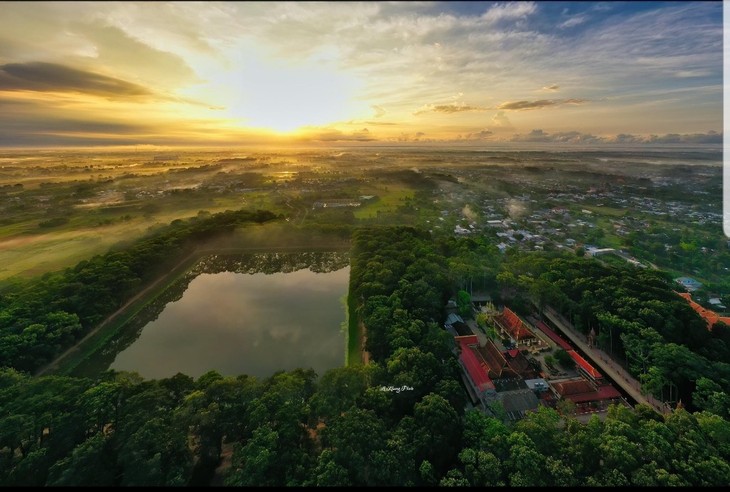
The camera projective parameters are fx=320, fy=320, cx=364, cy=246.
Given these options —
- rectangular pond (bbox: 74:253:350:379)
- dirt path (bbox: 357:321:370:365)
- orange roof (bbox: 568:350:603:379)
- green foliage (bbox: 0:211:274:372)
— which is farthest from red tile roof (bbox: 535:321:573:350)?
green foliage (bbox: 0:211:274:372)

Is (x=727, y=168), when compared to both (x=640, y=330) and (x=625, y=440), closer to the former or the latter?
(x=640, y=330)

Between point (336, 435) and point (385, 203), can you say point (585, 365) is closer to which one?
point (336, 435)

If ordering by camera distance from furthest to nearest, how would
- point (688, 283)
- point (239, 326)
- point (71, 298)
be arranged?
point (688, 283), point (239, 326), point (71, 298)

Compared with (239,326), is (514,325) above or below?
above

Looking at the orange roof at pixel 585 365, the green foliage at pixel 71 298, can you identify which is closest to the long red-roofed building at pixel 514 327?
the orange roof at pixel 585 365

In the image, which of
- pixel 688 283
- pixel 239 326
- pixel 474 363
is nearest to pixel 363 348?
pixel 474 363

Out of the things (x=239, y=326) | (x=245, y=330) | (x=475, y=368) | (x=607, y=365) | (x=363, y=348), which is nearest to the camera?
(x=475, y=368)

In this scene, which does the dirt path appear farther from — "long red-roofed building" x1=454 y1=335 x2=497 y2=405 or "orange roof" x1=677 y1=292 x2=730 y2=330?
"orange roof" x1=677 y1=292 x2=730 y2=330
